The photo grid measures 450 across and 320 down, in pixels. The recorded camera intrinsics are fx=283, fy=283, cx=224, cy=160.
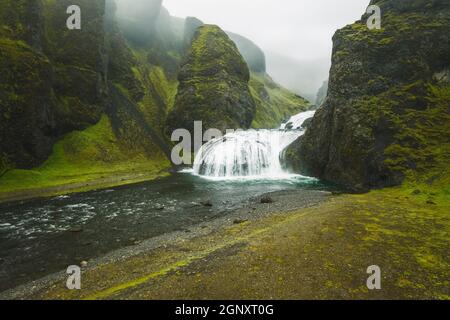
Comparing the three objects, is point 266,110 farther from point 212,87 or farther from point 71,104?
point 71,104

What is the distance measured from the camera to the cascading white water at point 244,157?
57.2 m

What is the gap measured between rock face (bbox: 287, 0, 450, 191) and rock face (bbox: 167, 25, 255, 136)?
43560 millimetres

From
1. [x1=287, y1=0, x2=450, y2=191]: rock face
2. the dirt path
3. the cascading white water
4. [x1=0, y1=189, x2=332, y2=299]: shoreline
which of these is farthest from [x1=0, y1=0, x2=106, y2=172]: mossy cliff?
[x1=287, y1=0, x2=450, y2=191]: rock face

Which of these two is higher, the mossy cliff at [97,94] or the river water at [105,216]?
the mossy cliff at [97,94]

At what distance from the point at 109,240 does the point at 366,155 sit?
3486cm

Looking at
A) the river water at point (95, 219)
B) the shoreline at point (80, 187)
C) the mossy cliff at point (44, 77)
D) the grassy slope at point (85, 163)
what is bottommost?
the river water at point (95, 219)

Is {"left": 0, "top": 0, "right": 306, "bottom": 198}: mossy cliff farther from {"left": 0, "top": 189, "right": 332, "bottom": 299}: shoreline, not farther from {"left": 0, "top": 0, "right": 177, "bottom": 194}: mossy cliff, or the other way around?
{"left": 0, "top": 189, "right": 332, "bottom": 299}: shoreline

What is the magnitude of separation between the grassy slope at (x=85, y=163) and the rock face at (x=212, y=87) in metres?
22.1

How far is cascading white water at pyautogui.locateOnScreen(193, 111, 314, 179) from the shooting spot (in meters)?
57.2

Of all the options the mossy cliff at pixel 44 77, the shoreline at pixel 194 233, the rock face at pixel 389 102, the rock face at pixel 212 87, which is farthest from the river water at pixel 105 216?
the rock face at pixel 212 87

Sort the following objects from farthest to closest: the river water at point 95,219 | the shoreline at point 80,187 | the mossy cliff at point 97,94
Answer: the mossy cliff at point 97,94, the shoreline at point 80,187, the river water at point 95,219

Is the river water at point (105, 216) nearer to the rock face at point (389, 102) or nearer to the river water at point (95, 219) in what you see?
the river water at point (95, 219)

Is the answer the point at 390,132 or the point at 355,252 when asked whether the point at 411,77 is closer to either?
the point at 390,132

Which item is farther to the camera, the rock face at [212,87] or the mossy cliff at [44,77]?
the rock face at [212,87]
